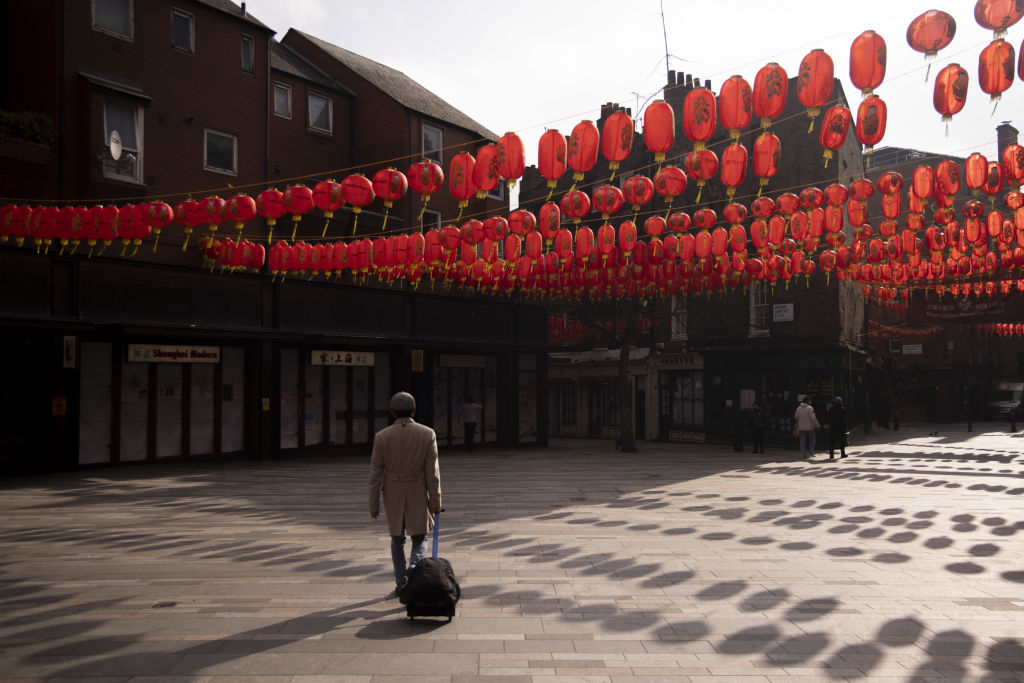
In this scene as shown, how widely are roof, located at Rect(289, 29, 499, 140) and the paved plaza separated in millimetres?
14768

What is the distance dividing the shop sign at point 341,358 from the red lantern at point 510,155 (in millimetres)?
11668

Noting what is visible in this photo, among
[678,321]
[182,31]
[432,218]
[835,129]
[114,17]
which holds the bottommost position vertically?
[678,321]

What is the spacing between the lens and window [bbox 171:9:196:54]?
18.9 metres

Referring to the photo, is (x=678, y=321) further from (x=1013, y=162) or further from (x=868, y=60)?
(x=868, y=60)

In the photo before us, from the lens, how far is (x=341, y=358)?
22.0 meters

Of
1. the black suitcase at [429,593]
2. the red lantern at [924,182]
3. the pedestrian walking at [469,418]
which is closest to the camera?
the black suitcase at [429,593]

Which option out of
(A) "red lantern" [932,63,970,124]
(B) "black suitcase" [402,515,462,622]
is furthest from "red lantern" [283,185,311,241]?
(A) "red lantern" [932,63,970,124]

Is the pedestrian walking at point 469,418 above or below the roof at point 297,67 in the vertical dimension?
below

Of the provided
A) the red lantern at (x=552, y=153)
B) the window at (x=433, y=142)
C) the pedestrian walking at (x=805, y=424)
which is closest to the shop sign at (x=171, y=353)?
the window at (x=433, y=142)

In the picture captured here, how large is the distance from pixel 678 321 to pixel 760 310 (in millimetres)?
3704

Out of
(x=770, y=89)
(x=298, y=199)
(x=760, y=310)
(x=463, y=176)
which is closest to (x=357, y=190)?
(x=298, y=199)

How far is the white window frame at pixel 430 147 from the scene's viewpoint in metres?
24.6

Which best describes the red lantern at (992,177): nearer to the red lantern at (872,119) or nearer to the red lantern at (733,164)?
the red lantern at (872,119)

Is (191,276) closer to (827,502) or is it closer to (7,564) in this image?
(7,564)
